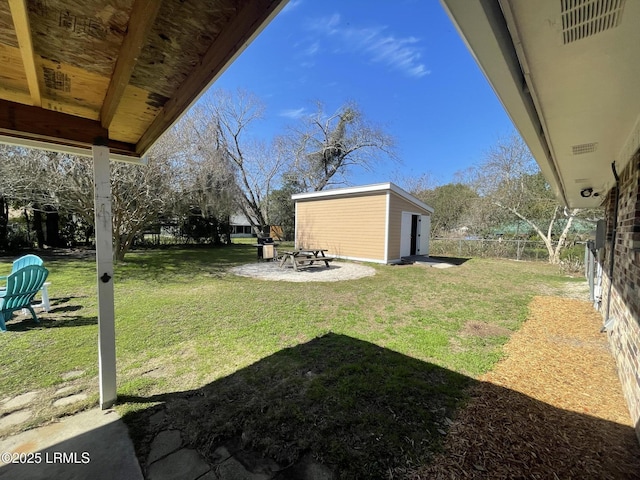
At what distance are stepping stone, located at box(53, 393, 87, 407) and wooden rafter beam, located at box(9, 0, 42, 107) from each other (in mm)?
2362

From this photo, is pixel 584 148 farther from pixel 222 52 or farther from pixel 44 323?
pixel 44 323

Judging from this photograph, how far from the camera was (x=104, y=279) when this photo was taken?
209 cm

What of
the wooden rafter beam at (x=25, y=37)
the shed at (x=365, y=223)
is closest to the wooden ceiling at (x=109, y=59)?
the wooden rafter beam at (x=25, y=37)

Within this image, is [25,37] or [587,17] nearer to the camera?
[587,17]

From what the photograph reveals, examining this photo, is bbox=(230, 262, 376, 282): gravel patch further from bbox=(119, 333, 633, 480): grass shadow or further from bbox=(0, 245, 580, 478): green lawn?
bbox=(119, 333, 633, 480): grass shadow

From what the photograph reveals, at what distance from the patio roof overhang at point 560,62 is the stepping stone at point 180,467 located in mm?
2507

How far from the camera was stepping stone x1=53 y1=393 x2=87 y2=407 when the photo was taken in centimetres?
215

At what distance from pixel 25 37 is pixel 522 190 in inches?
635

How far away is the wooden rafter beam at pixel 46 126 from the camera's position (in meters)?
1.90

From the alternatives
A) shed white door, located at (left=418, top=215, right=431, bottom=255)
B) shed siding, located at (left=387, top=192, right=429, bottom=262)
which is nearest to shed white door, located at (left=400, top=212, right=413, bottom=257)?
shed siding, located at (left=387, top=192, right=429, bottom=262)

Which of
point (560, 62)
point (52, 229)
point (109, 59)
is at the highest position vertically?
point (109, 59)

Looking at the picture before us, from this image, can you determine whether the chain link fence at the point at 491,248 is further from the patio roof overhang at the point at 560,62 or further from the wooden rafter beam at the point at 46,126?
the wooden rafter beam at the point at 46,126

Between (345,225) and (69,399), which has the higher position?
(345,225)

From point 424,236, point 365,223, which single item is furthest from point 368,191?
point 424,236
